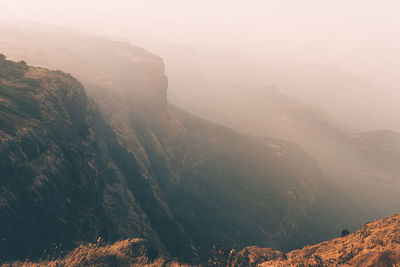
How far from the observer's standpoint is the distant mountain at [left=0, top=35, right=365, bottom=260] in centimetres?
2870

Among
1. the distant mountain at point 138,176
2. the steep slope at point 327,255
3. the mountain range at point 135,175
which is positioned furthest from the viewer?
the distant mountain at point 138,176

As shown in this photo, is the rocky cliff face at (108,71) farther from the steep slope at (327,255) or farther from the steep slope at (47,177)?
the steep slope at (327,255)

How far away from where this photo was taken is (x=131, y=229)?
5116cm

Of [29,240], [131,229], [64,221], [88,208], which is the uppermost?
[29,240]

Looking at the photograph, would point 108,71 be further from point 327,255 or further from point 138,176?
point 327,255

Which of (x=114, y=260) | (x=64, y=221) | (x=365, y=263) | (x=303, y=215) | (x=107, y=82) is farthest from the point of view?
(x=107, y=82)

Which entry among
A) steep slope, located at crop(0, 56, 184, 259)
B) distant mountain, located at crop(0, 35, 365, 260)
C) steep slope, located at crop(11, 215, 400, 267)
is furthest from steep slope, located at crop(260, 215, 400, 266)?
distant mountain, located at crop(0, 35, 365, 260)

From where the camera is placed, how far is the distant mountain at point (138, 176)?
28.7 metres

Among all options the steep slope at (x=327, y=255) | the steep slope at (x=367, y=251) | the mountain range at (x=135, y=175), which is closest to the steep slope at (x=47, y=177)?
the mountain range at (x=135, y=175)

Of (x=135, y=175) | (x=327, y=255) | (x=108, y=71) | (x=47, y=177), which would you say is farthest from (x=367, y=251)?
(x=108, y=71)

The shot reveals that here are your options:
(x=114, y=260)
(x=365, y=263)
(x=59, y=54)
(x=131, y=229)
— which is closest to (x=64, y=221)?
(x=114, y=260)

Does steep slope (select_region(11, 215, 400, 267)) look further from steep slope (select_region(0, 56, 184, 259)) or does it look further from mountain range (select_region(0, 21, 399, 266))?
steep slope (select_region(0, 56, 184, 259))

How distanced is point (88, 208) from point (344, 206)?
167513 mm

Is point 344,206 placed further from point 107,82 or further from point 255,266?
point 107,82
